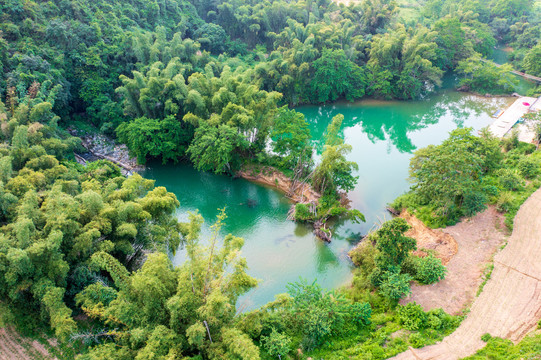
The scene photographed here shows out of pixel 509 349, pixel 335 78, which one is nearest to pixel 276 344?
pixel 509 349

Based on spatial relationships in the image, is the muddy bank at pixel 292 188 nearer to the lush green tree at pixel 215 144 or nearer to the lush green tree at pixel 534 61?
the lush green tree at pixel 215 144

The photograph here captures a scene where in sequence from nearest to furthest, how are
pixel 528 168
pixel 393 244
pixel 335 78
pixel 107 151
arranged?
pixel 393 244
pixel 528 168
pixel 107 151
pixel 335 78

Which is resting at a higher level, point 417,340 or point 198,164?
point 417,340

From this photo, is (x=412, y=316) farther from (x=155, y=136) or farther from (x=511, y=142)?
(x=155, y=136)

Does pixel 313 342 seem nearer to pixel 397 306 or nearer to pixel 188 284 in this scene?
pixel 397 306

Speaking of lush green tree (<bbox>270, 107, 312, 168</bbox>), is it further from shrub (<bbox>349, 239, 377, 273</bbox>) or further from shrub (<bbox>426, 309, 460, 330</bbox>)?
shrub (<bbox>426, 309, 460, 330</bbox>)

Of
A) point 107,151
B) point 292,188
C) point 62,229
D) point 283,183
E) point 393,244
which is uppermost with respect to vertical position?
point 393,244

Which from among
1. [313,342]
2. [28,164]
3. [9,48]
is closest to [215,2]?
[9,48]
